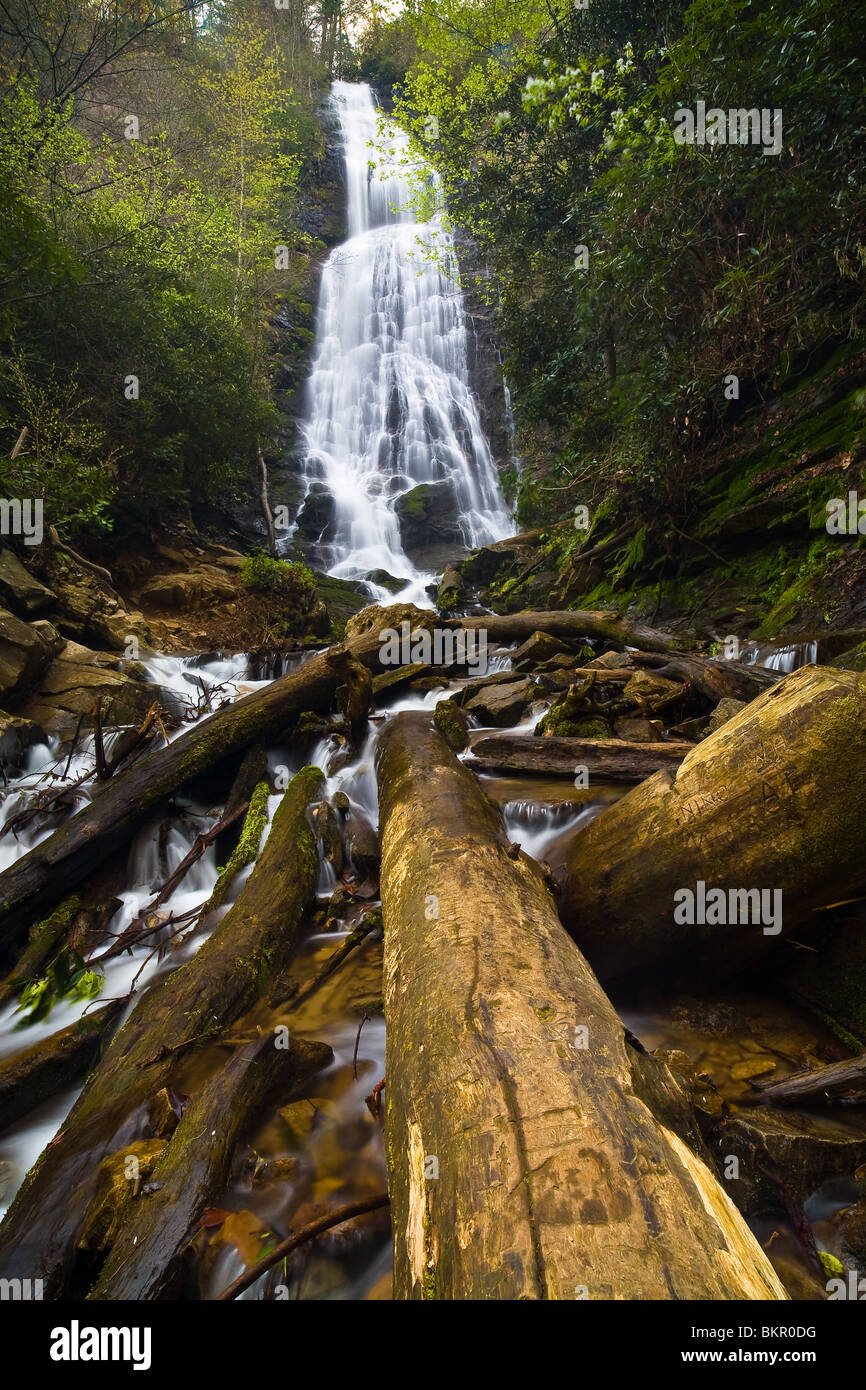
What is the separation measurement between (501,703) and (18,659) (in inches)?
236

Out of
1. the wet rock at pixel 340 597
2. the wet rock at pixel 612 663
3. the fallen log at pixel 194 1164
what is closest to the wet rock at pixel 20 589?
the wet rock at pixel 340 597

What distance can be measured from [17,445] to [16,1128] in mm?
9608

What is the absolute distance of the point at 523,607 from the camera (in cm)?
1460

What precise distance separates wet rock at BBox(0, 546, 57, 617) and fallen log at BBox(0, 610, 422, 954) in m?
4.68

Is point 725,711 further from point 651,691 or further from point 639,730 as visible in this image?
point 651,691

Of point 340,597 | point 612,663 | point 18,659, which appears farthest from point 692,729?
point 340,597

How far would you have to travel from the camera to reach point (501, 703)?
23.8 ft

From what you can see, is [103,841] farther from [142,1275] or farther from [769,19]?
[769,19]

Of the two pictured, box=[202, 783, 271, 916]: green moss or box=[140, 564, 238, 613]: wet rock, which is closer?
box=[202, 783, 271, 916]: green moss

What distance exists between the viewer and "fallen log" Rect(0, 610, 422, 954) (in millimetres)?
4152

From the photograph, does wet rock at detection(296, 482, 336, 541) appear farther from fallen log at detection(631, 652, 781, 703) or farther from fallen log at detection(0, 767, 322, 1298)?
fallen log at detection(0, 767, 322, 1298)

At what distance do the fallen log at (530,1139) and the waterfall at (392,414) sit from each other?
50.8 ft

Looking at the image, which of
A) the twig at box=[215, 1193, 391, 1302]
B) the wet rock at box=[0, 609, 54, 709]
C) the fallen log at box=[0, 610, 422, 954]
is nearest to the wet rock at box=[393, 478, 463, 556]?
the wet rock at box=[0, 609, 54, 709]
